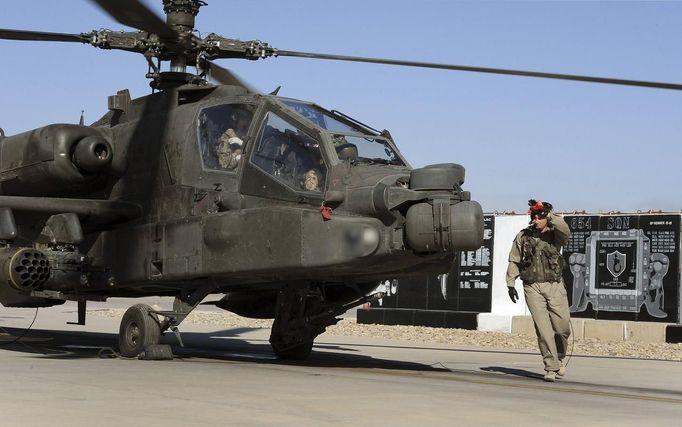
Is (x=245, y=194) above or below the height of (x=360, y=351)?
above

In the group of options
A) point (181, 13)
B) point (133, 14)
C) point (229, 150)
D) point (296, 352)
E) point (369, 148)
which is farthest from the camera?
point (296, 352)

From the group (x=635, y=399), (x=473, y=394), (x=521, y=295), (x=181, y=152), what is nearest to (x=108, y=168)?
(x=181, y=152)

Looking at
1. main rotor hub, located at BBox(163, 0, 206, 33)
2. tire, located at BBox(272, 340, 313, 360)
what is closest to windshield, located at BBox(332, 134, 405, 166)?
main rotor hub, located at BBox(163, 0, 206, 33)

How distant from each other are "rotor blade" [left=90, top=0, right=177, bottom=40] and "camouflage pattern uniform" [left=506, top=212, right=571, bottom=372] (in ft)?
15.8

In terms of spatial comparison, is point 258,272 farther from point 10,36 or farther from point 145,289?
point 10,36

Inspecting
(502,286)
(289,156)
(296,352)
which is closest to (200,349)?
(296,352)

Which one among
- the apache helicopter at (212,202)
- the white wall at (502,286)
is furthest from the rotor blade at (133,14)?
the white wall at (502,286)

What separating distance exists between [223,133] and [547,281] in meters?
4.15

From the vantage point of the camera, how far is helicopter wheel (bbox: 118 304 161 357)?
12.0 metres

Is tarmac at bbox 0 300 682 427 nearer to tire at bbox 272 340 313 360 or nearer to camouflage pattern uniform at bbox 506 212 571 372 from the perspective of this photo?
tire at bbox 272 340 313 360

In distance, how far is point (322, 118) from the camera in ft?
39.0

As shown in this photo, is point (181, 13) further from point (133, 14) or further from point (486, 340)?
point (486, 340)

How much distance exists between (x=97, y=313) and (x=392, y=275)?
1817cm

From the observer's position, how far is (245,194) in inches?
459
